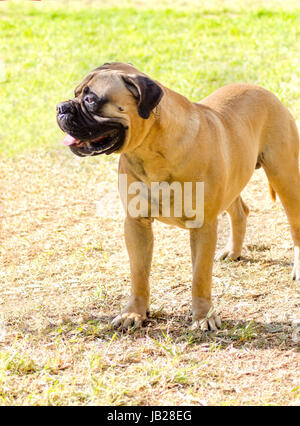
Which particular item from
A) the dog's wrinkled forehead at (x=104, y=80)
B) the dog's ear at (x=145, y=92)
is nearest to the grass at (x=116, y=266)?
the dog's ear at (x=145, y=92)

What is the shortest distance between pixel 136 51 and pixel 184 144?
773 cm

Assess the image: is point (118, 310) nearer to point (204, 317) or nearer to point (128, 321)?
point (128, 321)

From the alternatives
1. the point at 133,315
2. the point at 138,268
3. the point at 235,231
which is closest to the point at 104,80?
the point at 138,268

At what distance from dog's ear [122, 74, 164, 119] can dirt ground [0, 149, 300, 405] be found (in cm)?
140

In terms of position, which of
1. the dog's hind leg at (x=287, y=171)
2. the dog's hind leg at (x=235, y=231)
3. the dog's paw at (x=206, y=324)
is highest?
the dog's hind leg at (x=287, y=171)

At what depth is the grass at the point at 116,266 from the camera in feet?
12.2

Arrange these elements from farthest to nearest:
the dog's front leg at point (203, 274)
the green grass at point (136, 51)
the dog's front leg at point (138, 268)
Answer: the green grass at point (136, 51) < the dog's front leg at point (138, 268) < the dog's front leg at point (203, 274)

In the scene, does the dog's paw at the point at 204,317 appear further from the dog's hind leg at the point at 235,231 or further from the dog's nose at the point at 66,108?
the dog's nose at the point at 66,108

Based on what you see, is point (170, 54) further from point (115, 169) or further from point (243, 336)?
point (243, 336)

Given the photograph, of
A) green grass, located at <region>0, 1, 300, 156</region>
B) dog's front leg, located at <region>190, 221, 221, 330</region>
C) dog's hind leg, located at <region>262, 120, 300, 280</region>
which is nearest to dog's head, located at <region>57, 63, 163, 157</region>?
dog's front leg, located at <region>190, 221, 221, 330</region>

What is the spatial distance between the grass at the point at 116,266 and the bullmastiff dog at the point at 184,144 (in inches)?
13.1

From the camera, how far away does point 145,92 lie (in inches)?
146

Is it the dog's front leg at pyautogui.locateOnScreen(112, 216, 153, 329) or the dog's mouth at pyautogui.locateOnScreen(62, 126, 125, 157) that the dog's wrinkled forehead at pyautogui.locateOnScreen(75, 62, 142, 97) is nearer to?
the dog's mouth at pyautogui.locateOnScreen(62, 126, 125, 157)

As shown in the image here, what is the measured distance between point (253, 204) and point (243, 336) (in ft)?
9.85
